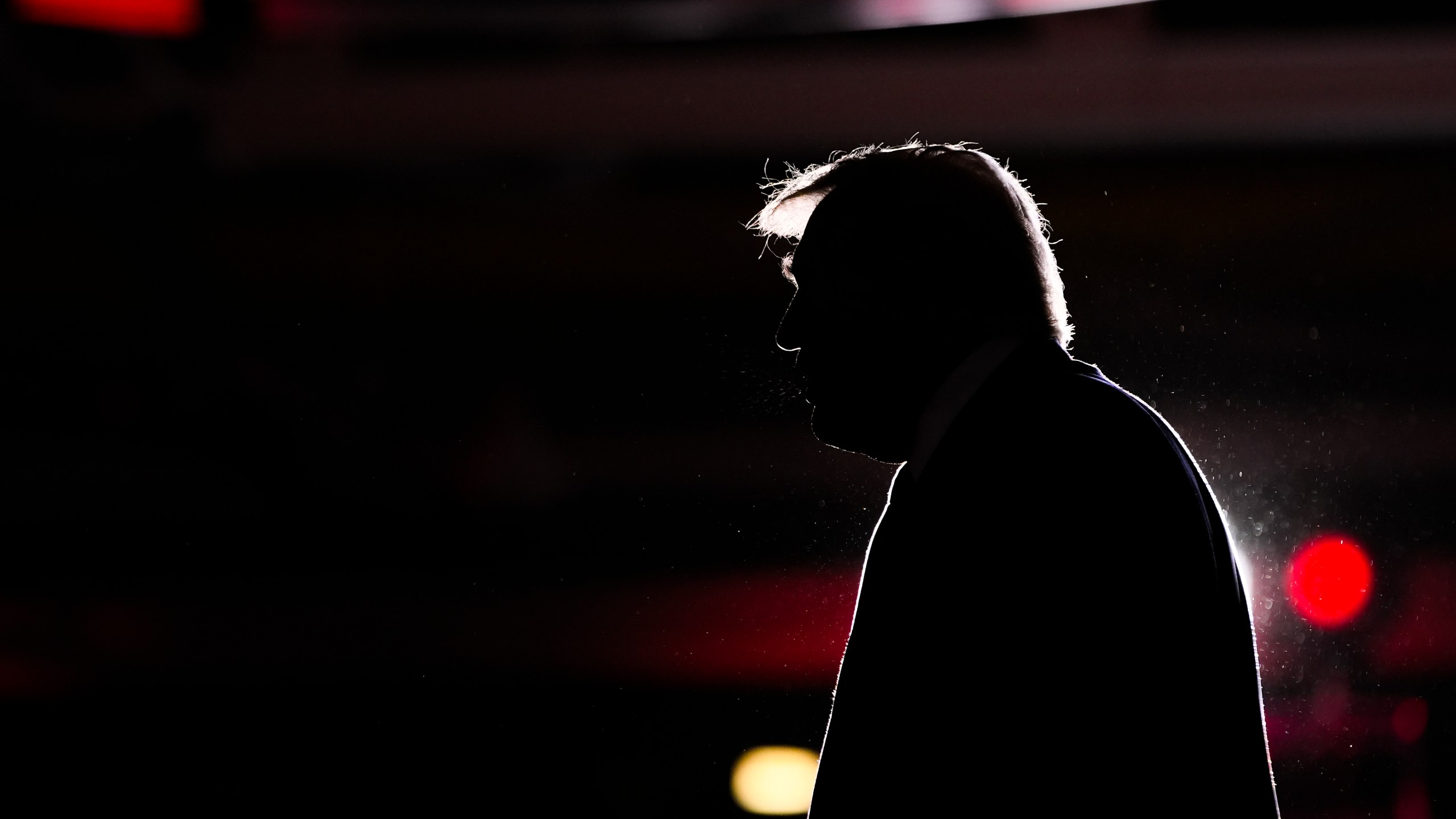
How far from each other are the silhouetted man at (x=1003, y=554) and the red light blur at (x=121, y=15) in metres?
1.92

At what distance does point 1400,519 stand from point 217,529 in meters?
3.04

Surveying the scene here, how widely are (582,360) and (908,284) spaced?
4.07ft

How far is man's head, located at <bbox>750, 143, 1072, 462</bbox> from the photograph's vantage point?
826mm

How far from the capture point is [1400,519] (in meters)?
1.67

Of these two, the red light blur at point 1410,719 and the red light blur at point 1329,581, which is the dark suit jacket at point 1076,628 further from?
the red light blur at point 1410,719

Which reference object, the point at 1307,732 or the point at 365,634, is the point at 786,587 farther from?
the point at 365,634

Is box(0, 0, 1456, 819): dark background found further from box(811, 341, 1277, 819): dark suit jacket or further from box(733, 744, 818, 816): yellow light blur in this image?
box(811, 341, 1277, 819): dark suit jacket

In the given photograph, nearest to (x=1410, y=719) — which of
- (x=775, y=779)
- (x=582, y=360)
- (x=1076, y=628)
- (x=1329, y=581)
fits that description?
(x=1329, y=581)

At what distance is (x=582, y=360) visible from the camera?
6.56 feet

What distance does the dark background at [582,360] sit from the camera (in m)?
1.62

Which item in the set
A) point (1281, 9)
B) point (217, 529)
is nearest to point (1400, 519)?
point (1281, 9)

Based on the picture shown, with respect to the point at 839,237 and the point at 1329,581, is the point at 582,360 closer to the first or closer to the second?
the point at 839,237

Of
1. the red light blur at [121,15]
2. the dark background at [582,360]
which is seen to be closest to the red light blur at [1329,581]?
the dark background at [582,360]

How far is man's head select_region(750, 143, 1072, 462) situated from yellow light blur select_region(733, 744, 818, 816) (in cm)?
109
